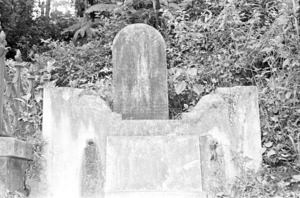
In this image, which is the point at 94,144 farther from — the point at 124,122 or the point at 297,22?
the point at 297,22

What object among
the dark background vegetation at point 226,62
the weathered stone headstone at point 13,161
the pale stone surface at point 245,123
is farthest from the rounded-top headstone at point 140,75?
the weathered stone headstone at point 13,161

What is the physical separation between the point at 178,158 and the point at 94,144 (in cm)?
95

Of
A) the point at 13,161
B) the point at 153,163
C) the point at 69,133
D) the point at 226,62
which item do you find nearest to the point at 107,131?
the point at 69,133

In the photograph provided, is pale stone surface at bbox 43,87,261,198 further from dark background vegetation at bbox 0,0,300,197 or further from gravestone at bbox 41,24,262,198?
dark background vegetation at bbox 0,0,300,197

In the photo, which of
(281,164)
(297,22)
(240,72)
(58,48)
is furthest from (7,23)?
(281,164)

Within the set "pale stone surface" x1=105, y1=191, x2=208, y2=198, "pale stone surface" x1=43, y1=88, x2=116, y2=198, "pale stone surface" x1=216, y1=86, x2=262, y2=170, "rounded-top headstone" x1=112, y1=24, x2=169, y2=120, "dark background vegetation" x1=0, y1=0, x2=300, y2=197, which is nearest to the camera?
"pale stone surface" x1=105, y1=191, x2=208, y2=198

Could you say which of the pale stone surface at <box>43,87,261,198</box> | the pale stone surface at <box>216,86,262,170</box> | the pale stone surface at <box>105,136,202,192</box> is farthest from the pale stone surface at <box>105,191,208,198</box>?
the pale stone surface at <box>216,86,262,170</box>

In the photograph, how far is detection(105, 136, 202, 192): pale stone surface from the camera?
411 centimetres

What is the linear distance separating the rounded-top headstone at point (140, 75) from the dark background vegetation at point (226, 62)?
0.46 metres

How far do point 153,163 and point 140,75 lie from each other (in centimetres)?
134

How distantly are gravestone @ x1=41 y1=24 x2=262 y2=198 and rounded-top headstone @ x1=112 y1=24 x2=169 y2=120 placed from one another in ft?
1.60

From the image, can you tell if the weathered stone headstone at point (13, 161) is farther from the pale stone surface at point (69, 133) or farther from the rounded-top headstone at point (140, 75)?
the rounded-top headstone at point (140, 75)

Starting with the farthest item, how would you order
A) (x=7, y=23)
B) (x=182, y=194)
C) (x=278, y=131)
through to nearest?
1. (x=7, y=23)
2. (x=278, y=131)
3. (x=182, y=194)

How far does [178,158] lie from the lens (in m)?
4.23
